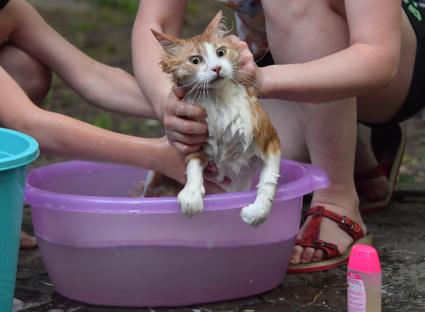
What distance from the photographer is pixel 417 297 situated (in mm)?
2029

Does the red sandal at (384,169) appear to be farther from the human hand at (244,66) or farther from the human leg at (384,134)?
the human hand at (244,66)

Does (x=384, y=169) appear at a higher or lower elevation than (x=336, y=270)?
higher

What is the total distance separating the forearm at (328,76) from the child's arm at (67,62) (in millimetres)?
600

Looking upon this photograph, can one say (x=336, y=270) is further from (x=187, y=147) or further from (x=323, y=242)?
(x=187, y=147)

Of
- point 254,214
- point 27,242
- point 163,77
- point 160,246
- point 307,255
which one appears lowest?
point 27,242

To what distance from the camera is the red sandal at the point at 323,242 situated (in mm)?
2215

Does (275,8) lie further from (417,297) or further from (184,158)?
(417,297)

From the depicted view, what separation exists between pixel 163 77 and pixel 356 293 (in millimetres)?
763

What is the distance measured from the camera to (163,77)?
2.18m

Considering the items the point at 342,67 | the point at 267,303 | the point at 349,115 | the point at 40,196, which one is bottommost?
the point at 267,303

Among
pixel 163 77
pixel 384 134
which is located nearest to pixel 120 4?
pixel 384 134

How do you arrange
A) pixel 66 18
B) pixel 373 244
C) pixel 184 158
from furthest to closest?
pixel 66 18 → pixel 373 244 → pixel 184 158

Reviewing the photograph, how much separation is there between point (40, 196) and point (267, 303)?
585 mm

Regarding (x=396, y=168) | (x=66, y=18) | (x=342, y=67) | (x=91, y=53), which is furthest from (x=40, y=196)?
(x=66, y=18)
